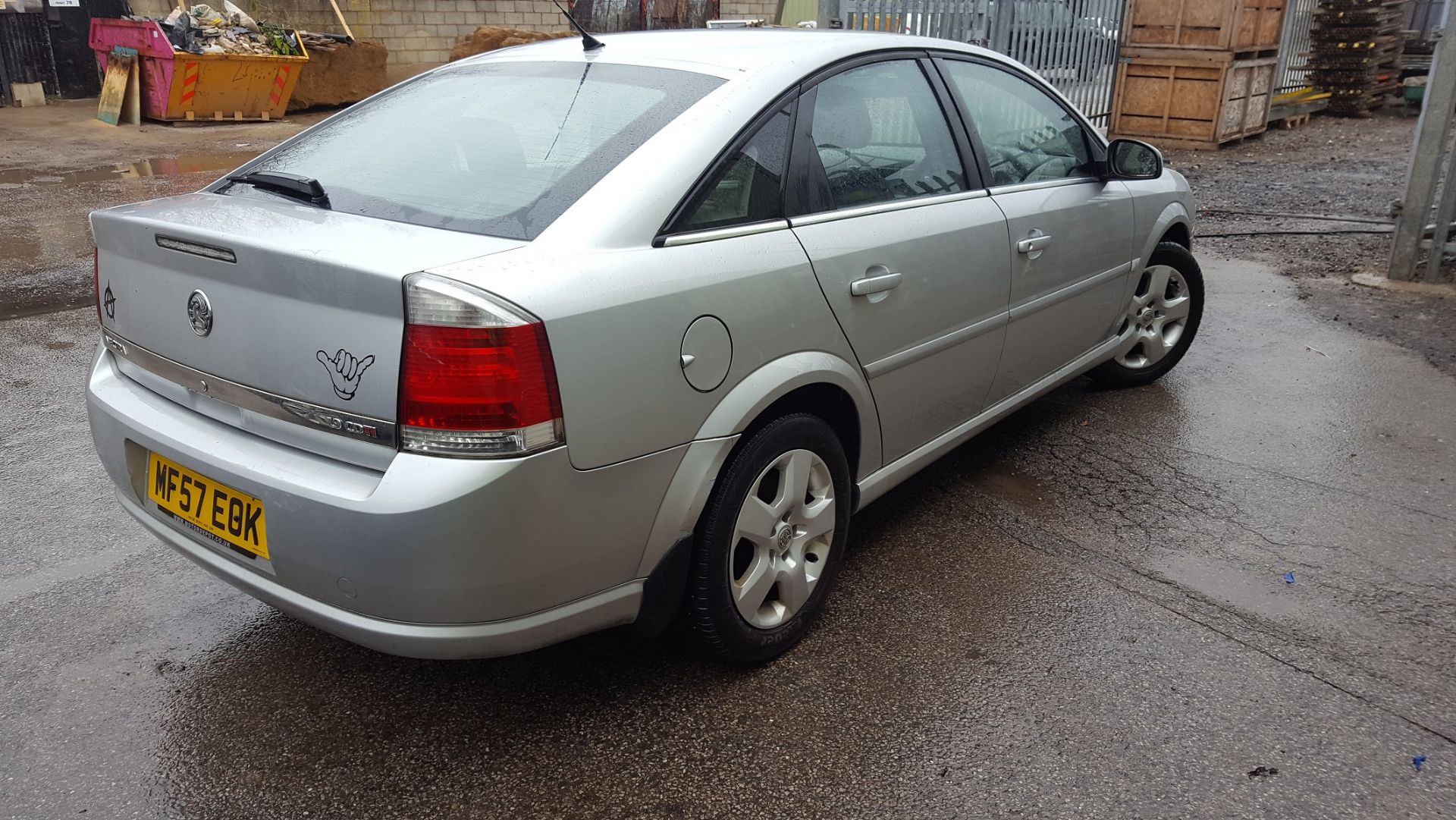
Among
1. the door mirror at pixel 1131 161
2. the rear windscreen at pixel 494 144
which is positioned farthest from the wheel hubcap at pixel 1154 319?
the rear windscreen at pixel 494 144

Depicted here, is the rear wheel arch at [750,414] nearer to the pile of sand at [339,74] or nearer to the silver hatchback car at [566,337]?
the silver hatchback car at [566,337]

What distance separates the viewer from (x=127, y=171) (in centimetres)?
1038

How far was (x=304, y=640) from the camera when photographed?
2.87 meters

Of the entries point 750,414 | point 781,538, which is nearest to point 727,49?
point 750,414

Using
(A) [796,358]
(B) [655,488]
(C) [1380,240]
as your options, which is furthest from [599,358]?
(C) [1380,240]

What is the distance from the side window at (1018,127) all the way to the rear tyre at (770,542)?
130 cm

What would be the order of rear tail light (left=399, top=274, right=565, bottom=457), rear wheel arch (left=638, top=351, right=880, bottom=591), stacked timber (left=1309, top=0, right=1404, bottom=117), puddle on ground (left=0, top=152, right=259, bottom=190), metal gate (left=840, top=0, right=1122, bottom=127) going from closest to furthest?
rear tail light (left=399, top=274, right=565, bottom=457) < rear wheel arch (left=638, top=351, right=880, bottom=591) < puddle on ground (left=0, top=152, right=259, bottom=190) < metal gate (left=840, top=0, right=1122, bottom=127) < stacked timber (left=1309, top=0, right=1404, bottom=117)

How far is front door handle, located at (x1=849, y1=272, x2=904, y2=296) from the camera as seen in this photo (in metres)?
2.75

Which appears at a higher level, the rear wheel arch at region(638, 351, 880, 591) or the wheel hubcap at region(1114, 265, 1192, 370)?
the rear wheel arch at region(638, 351, 880, 591)

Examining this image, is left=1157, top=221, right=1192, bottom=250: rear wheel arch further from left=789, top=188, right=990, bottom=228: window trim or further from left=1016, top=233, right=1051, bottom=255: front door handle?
left=789, top=188, right=990, bottom=228: window trim

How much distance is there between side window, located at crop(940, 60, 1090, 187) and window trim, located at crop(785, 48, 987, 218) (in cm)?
10

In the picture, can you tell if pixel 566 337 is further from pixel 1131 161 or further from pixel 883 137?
pixel 1131 161

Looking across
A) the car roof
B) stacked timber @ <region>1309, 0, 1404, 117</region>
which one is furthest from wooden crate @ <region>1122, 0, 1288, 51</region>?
the car roof

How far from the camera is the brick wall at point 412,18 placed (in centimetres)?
1560
